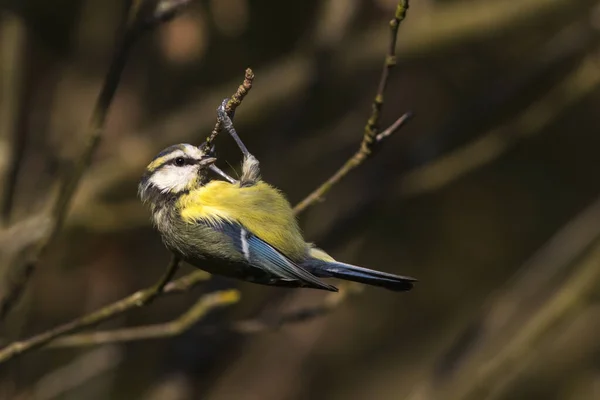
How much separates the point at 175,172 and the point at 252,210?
0.16 meters

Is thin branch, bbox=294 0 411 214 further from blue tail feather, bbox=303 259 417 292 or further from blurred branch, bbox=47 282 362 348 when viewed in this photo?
blurred branch, bbox=47 282 362 348

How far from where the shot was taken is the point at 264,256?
1362mm

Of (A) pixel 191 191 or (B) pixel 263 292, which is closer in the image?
(A) pixel 191 191

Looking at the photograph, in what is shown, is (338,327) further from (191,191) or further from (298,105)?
(191,191)

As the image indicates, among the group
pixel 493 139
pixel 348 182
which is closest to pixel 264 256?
pixel 493 139

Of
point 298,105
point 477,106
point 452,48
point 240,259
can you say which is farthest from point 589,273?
point 240,259

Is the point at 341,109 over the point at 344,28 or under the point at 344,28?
over

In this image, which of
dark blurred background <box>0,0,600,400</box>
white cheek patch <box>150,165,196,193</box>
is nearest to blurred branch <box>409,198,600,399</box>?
dark blurred background <box>0,0,600,400</box>

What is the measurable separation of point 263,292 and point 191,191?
1633 mm

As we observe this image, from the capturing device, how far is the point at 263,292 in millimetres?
3070

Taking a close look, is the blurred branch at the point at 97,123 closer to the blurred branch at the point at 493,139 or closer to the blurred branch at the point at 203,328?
the blurred branch at the point at 203,328

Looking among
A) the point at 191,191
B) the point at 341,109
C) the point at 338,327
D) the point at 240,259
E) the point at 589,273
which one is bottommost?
the point at 240,259

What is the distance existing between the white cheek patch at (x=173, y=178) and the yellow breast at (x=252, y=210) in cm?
2

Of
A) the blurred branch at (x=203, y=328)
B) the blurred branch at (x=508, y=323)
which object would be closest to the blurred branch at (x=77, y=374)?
the blurred branch at (x=203, y=328)
